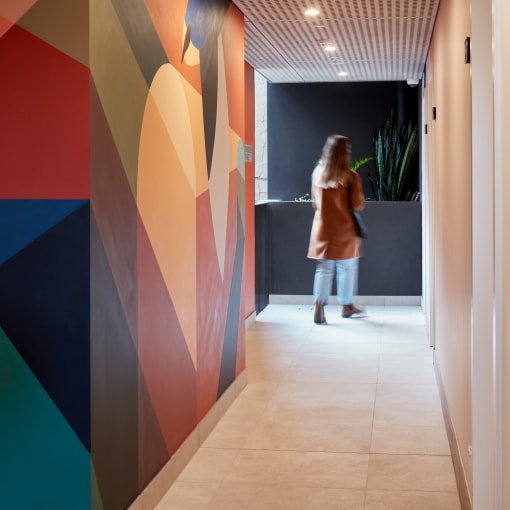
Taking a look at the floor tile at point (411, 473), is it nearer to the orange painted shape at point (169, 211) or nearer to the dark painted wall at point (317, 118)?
the orange painted shape at point (169, 211)

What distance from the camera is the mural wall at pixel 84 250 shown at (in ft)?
9.39

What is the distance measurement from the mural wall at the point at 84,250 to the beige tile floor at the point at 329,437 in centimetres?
45

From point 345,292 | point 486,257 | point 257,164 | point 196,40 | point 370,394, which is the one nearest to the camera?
point 486,257

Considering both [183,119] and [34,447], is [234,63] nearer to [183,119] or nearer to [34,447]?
[183,119]

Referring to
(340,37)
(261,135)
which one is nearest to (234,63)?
(340,37)

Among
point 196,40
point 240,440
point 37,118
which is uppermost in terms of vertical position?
point 196,40

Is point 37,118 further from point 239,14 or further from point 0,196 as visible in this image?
point 239,14

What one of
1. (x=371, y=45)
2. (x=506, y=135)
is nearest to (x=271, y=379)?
(x=371, y=45)

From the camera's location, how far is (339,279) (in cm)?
877

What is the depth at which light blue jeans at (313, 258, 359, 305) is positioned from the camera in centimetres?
853

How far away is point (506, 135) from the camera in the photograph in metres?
2.00

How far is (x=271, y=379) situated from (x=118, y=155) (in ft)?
10.7

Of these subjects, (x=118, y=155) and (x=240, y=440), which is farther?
(x=240, y=440)

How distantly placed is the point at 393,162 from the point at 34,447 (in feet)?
25.5
